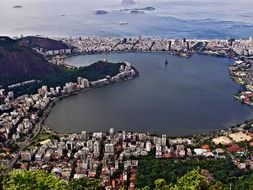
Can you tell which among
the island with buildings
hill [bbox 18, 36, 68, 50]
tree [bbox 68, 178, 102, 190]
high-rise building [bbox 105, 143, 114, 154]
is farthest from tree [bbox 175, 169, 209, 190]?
hill [bbox 18, 36, 68, 50]

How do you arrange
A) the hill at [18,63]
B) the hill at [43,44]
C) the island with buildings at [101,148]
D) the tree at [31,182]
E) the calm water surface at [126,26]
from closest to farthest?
the tree at [31,182] < the island with buildings at [101,148] < the hill at [18,63] < the hill at [43,44] < the calm water surface at [126,26]

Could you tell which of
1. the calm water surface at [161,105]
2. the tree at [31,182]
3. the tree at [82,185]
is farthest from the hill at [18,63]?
the tree at [31,182]

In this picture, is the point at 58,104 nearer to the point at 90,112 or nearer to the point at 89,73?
the point at 90,112

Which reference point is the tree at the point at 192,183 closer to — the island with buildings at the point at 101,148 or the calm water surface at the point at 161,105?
the island with buildings at the point at 101,148

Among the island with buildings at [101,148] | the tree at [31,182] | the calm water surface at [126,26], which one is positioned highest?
the calm water surface at [126,26]

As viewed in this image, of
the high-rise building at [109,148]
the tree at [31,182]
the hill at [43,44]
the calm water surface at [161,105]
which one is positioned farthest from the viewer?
the hill at [43,44]

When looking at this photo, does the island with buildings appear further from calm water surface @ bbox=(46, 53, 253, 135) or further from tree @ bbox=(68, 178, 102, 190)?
tree @ bbox=(68, 178, 102, 190)

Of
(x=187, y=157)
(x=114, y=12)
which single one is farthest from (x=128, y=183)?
(x=114, y=12)

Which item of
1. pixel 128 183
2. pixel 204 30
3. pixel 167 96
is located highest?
pixel 204 30
